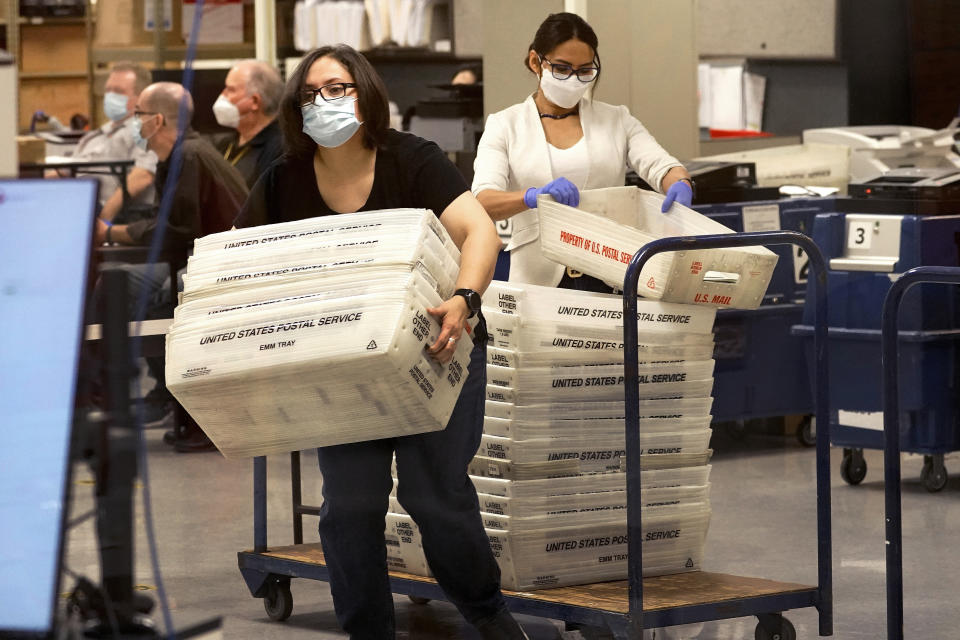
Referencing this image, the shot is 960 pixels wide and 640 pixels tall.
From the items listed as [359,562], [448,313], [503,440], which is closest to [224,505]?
[503,440]

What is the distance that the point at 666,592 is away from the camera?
334cm

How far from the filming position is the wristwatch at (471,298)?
2627mm

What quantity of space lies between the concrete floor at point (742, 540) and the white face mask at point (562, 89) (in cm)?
146

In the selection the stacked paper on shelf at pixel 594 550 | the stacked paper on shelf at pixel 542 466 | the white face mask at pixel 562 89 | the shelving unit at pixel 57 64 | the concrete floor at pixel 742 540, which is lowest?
the concrete floor at pixel 742 540

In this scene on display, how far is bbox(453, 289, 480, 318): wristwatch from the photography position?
8.62 ft

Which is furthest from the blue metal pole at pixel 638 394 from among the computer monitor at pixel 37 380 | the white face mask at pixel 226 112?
the white face mask at pixel 226 112

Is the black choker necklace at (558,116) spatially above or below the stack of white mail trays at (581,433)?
above

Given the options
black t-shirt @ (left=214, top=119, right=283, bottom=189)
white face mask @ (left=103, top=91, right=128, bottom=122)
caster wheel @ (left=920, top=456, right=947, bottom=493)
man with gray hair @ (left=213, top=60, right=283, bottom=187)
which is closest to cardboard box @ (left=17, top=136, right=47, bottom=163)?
black t-shirt @ (left=214, top=119, right=283, bottom=189)

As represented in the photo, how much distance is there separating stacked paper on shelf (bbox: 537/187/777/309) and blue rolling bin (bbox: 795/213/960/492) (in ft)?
6.09

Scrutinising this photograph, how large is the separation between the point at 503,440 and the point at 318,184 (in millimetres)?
859

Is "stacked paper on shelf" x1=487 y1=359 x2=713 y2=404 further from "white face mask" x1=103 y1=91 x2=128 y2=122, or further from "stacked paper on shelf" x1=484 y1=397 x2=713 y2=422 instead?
"white face mask" x1=103 y1=91 x2=128 y2=122

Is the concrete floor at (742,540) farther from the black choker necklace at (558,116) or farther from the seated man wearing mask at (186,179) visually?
the black choker necklace at (558,116)

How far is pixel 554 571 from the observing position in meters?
3.43

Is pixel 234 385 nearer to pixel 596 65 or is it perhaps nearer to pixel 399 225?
pixel 399 225
